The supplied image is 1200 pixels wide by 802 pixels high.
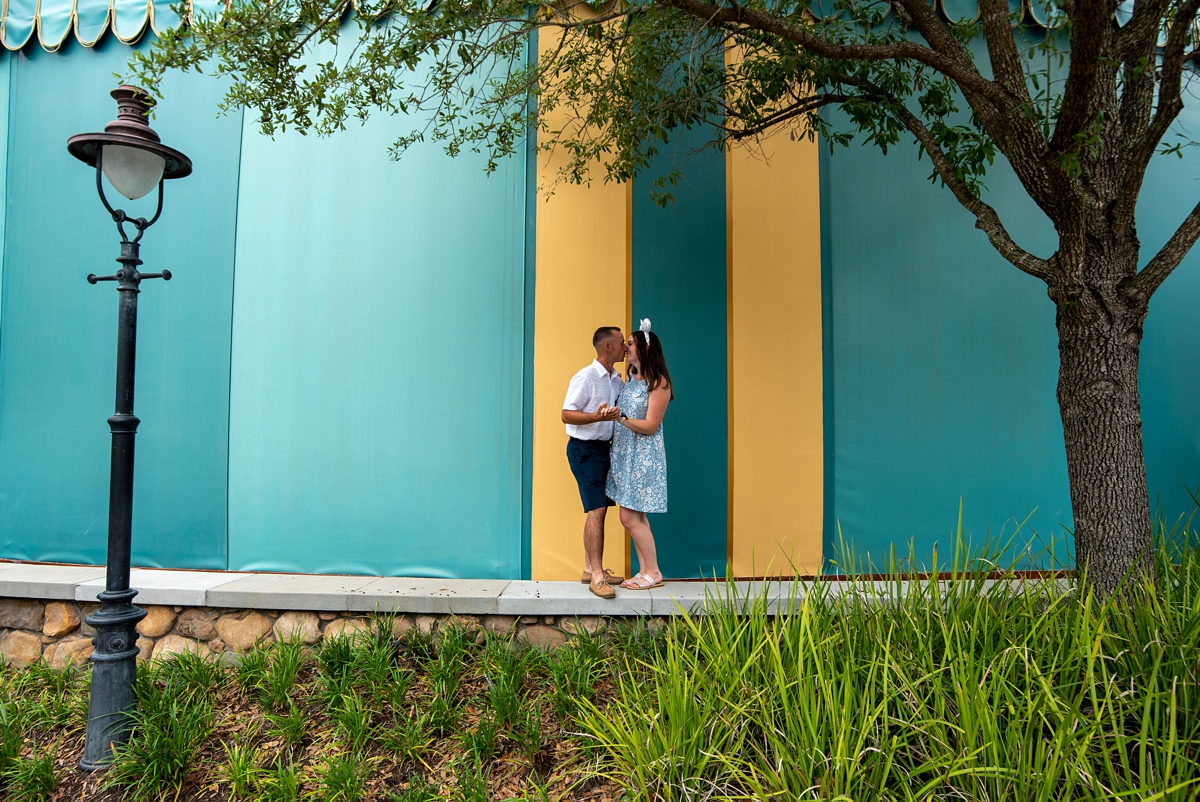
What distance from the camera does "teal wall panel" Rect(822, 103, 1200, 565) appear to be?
4.50 m

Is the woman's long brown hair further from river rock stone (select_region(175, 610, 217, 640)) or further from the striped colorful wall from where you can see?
river rock stone (select_region(175, 610, 217, 640))

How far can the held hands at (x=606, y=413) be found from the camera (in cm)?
360

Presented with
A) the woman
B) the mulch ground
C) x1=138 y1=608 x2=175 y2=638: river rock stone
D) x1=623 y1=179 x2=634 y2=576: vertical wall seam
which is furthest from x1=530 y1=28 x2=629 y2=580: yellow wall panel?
x1=138 y1=608 x2=175 y2=638: river rock stone

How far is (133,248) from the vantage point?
3.05 meters

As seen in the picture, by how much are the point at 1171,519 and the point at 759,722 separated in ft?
14.2

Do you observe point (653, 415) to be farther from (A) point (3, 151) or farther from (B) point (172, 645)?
(A) point (3, 151)

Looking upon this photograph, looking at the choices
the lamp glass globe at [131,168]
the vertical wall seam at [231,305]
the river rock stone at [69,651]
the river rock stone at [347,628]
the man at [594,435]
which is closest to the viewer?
the lamp glass globe at [131,168]

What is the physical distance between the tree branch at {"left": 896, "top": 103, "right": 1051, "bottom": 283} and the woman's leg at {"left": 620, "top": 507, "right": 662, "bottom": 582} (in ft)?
7.36

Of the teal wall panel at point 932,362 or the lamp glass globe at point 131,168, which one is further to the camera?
the teal wall panel at point 932,362

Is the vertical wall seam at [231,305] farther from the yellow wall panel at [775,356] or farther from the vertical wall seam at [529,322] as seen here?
the yellow wall panel at [775,356]

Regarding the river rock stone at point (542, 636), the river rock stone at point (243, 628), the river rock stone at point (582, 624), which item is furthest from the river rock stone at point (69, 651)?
the river rock stone at point (582, 624)

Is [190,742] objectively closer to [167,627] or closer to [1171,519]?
[167,627]

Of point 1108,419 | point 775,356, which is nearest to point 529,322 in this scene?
point 775,356

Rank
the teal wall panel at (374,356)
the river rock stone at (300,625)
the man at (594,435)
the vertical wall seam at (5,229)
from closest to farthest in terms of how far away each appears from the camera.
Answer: the river rock stone at (300,625), the man at (594,435), the teal wall panel at (374,356), the vertical wall seam at (5,229)
